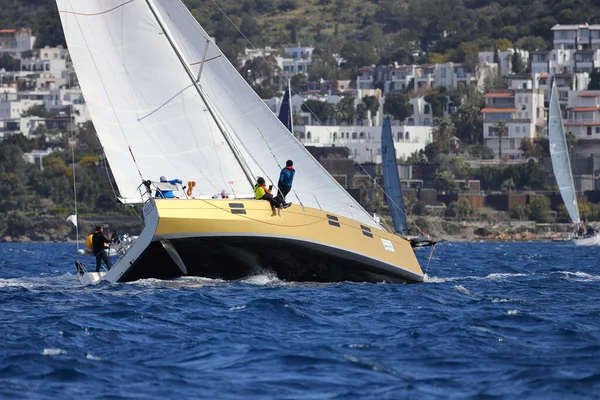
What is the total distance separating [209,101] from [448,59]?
157324mm

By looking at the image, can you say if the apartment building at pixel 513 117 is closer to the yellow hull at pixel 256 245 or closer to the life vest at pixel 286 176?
the yellow hull at pixel 256 245

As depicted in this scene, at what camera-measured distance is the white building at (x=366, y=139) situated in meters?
135

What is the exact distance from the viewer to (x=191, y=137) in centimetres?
2695

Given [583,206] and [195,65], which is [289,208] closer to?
[195,65]

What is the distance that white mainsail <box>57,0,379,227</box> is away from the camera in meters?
26.6

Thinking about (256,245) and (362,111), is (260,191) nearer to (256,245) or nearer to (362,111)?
(256,245)

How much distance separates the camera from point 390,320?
2108cm

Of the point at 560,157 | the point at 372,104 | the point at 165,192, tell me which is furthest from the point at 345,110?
the point at 165,192

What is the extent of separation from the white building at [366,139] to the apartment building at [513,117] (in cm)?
595

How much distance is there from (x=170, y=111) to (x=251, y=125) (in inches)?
55.6

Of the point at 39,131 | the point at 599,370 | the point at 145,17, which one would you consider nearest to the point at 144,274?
the point at 145,17

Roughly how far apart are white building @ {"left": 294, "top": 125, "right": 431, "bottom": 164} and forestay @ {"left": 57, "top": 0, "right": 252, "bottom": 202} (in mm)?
103331

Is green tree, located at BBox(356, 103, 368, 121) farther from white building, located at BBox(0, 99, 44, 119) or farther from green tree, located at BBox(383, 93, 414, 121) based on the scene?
white building, located at BBox(0, 99, 44, 119)

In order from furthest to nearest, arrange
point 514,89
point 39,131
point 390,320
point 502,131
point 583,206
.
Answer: point 39,131, point 514,89, point 502,131, point 583,206, point 390,320
